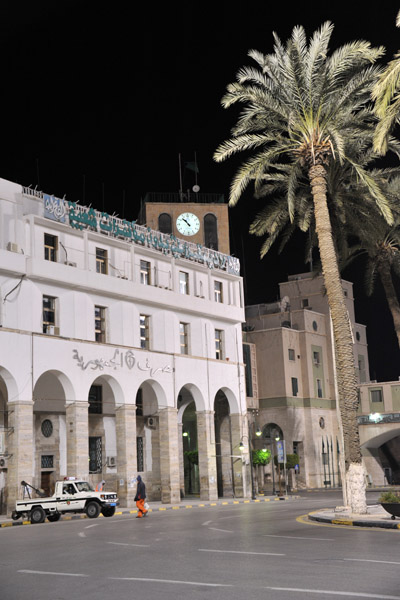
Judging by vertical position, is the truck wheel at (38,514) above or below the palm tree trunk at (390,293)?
below

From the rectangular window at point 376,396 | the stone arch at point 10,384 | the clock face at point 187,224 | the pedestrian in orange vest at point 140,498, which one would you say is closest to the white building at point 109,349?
the stone arch at point 10,384

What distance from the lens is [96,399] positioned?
43.6 m

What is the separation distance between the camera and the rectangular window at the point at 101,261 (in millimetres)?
41469

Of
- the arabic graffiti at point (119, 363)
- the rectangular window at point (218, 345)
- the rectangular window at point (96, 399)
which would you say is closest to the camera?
the arabic graffiti at point (119, 363)

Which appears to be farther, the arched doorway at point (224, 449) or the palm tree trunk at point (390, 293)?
the arched doorway at point (224, 449)

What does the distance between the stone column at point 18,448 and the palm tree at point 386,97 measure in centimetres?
2123

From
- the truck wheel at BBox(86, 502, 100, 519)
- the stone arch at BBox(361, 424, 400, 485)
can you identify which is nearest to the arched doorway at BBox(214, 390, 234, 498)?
the truck wheel at BBox(86, 502, 100, 519)

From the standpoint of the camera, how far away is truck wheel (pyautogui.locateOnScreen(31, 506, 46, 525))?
30.2 m

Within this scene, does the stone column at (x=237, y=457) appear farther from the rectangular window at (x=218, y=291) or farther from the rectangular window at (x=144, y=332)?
the rectangular window at (x=144, y=332)

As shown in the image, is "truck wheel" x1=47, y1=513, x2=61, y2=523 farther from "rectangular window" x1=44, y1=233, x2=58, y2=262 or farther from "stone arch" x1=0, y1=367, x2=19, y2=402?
"rectangular window" x1=44, y1=233, x2=58, y2=262

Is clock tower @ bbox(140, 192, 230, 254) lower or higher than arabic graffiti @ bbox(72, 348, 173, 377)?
higher

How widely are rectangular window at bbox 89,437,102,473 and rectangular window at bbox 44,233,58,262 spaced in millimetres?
11081

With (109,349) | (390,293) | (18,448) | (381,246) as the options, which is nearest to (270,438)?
(109,349)

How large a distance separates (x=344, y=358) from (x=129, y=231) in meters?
21.4
